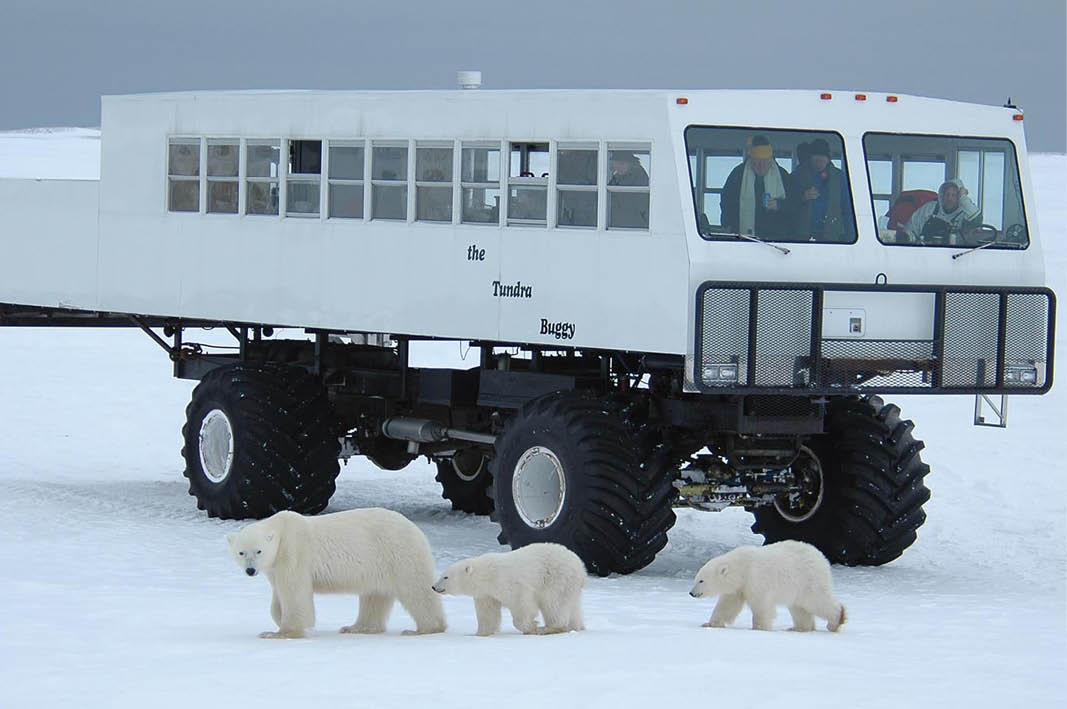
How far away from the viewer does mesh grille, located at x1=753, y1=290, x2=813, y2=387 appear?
12789mm

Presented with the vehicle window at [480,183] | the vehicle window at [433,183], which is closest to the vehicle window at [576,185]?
the vehicle window at [480,183]

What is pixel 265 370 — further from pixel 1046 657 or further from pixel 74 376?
pixel 74 376

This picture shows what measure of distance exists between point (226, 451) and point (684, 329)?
4.97m

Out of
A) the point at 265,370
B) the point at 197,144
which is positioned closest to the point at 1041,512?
the point at 265,370

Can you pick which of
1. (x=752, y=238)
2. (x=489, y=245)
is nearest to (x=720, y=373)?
(x=752, y=238)

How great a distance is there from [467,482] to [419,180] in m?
3.48

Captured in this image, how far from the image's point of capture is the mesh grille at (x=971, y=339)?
13.5 meters

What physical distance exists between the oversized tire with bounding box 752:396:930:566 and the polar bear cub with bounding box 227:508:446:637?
4.87m

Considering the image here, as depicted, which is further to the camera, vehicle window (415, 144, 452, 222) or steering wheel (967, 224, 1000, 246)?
vehicle window (415, 144, 452, 222)

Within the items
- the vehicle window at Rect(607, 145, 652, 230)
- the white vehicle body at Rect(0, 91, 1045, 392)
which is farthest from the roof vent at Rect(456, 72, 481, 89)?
the vehicle window at Rect(607, 145, 652, 230)

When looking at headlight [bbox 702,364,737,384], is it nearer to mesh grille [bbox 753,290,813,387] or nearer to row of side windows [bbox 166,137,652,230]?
mesh grille [bbox 753,290,813,387]

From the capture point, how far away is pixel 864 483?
14.2 m

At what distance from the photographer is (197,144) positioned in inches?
648

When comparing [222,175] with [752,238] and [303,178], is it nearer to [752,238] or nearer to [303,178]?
[303,178]
